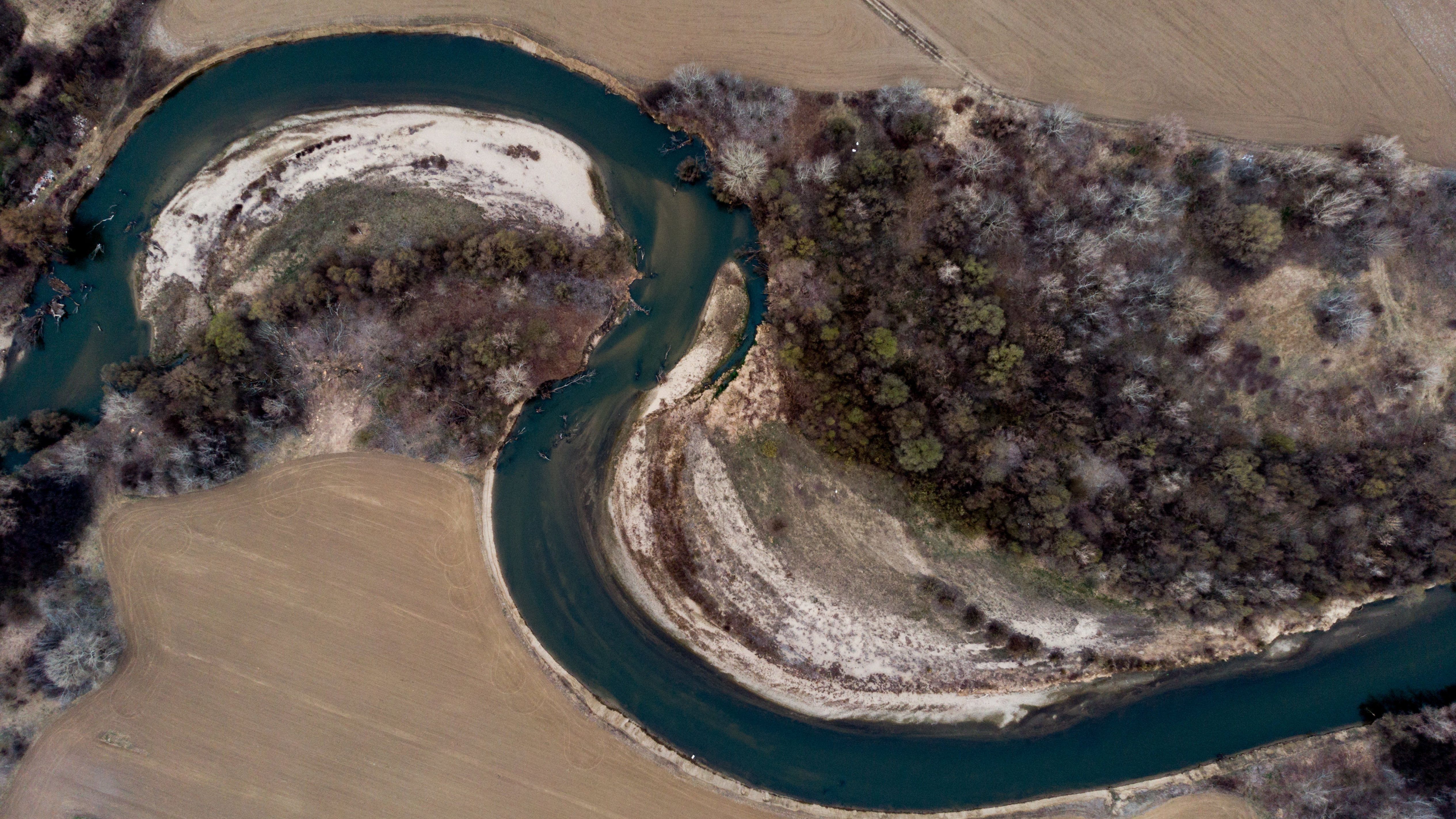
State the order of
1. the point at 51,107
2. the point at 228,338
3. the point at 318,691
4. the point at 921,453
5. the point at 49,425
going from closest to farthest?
1. the point at 921,453
2. the point at 228,338
3. the point at 49,425
4. the point at 51,107
5. the point at 318,691

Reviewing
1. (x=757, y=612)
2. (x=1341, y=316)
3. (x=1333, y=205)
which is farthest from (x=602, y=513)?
(x=1333, y=205)

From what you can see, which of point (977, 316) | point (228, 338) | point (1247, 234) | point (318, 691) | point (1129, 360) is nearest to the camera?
point (1247, 234)

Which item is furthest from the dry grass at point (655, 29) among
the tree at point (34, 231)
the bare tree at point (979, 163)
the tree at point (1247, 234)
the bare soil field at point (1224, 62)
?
the tree at point (1247, 234)

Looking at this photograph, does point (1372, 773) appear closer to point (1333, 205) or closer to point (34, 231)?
point (1333, 205)

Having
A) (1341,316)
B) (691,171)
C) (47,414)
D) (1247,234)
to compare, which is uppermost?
→ (1247,234)

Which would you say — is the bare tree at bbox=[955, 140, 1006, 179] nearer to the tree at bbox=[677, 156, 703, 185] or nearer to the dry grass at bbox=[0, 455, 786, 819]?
the tree at bbox=[677, 156, 703, 185]

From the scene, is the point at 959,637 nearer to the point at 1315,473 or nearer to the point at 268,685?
the point at 1315,473

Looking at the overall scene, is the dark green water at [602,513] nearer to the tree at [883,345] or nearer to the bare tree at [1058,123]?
the tree at [883,345]
